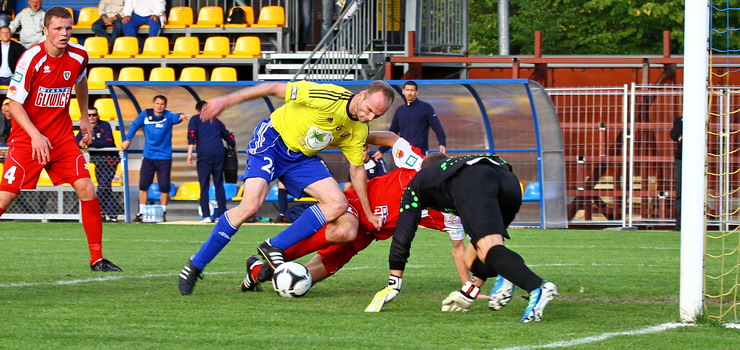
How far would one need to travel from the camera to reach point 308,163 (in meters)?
8.09

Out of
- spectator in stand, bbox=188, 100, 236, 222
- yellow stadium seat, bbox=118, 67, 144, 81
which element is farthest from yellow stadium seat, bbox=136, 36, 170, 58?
spectator in stand, bbox=188, 100, 236, 222

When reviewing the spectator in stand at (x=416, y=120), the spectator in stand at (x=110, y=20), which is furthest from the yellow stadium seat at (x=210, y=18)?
the spectator in stand at (x=416, y=120)

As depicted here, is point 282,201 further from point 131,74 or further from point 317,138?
point 317,138

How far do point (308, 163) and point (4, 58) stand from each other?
1531 centimetres

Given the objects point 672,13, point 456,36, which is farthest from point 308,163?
point 672,13

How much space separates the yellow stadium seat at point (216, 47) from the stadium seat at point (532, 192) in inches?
306

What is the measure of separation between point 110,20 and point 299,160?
17.6 meters

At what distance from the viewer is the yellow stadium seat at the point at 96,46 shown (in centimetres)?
2353

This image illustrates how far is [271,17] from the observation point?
23.6 m

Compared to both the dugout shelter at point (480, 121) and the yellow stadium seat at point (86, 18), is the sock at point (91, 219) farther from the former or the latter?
the yellow stadium seat at point (86, 18)

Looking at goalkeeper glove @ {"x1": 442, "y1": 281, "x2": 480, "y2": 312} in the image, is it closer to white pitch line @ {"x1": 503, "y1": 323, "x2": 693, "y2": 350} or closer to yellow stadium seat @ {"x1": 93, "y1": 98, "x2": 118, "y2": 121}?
white pitch line @ {"x1": 503, "y1": 323, "x2": 693, "y2": 350}

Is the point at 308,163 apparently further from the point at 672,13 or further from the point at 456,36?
the point at 672,13

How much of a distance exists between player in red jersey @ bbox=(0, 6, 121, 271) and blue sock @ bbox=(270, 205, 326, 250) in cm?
188

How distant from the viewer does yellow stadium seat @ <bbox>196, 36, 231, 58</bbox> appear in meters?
A: 22.6
